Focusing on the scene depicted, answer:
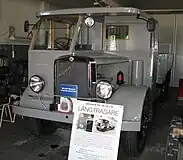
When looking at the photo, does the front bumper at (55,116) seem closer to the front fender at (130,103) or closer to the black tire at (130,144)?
the front fender at (130,103)

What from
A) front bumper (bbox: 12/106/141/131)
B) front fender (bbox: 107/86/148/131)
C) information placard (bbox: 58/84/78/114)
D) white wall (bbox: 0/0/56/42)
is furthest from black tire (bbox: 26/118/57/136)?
white wall (bbox: 0/0/56/42)

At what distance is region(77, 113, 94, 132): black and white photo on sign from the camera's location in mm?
2637

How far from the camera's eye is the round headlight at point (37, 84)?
3.53 m

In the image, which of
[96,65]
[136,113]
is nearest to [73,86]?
[96,65]

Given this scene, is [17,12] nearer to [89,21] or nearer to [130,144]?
[89,21]

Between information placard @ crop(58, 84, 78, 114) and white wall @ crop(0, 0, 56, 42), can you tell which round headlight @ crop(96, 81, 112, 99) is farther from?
white wall @ crop(0, 0, 56, 42)

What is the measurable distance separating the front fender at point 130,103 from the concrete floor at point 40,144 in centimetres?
76

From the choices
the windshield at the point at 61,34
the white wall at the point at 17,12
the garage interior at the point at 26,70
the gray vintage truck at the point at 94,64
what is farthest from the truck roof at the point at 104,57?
the white wall at the point at 17,12

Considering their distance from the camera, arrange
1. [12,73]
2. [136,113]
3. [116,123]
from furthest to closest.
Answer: [12,73]
[136,113]
[116,123]

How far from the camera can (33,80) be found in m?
3.55

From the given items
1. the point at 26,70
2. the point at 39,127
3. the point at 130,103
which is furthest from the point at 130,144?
the point at 26,70

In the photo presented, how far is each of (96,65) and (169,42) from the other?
798 centimetres

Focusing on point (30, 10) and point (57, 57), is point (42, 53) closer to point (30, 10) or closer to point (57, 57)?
point (57, 57)

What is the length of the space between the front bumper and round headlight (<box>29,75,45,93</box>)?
0.31 meters
